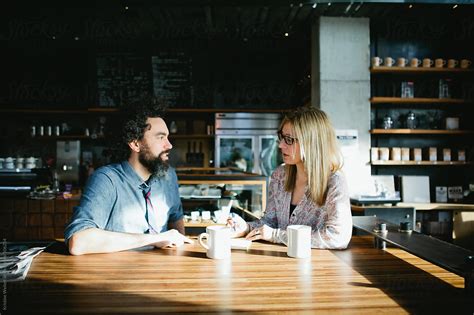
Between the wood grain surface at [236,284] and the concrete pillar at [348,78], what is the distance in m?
3.78

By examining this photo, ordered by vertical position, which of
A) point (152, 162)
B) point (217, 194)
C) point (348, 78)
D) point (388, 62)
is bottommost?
point (217, 194)

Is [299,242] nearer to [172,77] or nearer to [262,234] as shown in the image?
[262,234]

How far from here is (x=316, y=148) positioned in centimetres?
204

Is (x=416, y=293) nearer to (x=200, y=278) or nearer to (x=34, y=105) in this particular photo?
(x=200, y=278)

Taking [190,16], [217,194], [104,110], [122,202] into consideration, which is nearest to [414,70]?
[190,16]

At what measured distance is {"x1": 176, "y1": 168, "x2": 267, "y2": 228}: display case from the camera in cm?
353

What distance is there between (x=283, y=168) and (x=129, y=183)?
869 millimetres

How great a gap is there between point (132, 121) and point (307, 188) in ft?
3.35

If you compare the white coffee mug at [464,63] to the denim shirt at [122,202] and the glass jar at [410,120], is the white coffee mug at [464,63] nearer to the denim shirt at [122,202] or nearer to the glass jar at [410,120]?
the glass jar at [410,120]

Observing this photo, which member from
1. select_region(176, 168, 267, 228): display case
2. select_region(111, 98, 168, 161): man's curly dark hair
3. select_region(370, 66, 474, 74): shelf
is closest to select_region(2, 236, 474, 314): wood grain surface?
select_region(111, 98, 168, 161): man's curly dark hair

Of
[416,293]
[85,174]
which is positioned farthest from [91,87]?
[416,293]

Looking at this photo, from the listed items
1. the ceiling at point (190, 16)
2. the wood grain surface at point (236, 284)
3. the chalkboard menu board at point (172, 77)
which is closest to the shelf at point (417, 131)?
the ceiling at point (190, 16)

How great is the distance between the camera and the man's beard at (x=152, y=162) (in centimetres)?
212

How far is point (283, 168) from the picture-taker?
229 cm
